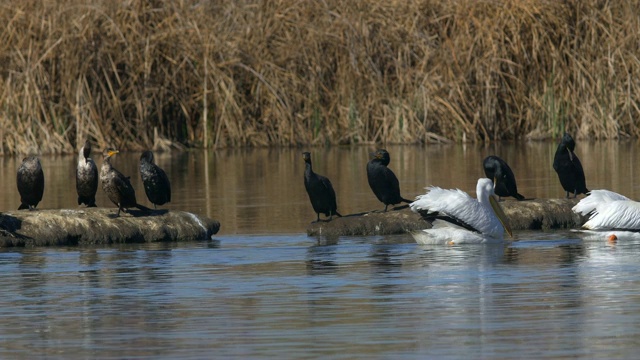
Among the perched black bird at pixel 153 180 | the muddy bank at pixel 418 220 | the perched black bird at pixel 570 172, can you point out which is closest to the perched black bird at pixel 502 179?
the muddy bank at pixel 418 220

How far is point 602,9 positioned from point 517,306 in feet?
71.9

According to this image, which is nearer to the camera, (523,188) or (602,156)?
(523,188)

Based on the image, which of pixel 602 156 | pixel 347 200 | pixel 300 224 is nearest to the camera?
pixel 300 224

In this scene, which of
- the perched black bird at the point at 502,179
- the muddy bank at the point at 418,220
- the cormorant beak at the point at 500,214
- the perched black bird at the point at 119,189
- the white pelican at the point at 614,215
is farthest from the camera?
the perched black bird at the point at 502,179

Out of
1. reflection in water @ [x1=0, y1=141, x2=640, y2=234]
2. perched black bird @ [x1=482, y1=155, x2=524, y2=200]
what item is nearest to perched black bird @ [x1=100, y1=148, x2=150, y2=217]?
reflection in water @ [x1=0, y1=141, x2=640, y2=234]

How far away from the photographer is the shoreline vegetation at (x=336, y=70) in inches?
1163

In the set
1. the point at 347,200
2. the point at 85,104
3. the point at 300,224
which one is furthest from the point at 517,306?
the point at 85,104

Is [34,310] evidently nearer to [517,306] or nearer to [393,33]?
[517,306]

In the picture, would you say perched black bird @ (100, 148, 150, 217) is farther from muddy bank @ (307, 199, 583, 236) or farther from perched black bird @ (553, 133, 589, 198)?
perched black bird @ (553, 133, 589, 198)

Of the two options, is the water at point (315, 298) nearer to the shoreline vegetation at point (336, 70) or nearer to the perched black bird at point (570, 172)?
the perched black bird at point (570, 172)

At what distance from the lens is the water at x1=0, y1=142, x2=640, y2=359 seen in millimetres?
8086

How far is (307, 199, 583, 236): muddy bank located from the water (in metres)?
0.23

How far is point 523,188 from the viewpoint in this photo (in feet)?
65.9

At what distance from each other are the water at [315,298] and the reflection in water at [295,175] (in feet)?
3.10
